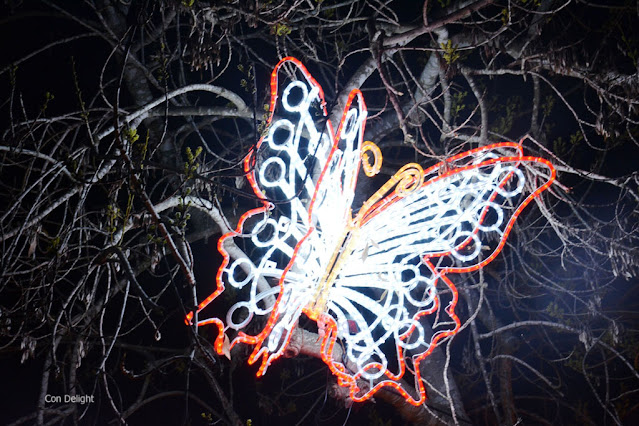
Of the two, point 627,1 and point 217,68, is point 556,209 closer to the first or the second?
point 627,1

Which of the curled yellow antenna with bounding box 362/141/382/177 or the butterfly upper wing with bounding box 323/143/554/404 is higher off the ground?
the curled yellow antenna with bounding box 362/141/382/177

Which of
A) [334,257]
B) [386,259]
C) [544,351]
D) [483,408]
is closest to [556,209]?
[544,351]

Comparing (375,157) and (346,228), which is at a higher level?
(375,157)

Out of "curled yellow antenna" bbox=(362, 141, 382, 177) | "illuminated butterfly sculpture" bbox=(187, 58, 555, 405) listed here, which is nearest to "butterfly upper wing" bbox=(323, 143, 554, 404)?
"illuminated butterfly sculpture" bbox=(187, 58, 555, 405)

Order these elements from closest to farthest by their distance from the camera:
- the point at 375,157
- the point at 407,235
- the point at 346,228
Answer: the point at 346,228, the point at 375,157, the point at 407,235

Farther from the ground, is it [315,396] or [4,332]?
[4,332]

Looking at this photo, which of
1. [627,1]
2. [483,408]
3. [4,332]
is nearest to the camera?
[4,332]

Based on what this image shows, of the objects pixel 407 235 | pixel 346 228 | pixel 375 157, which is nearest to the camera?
pixel 346 228

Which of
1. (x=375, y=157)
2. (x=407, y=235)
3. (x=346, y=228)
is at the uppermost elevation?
(x=375, y=157)

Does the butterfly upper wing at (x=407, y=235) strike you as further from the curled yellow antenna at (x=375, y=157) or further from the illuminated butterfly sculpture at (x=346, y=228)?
the curled yellow antenna at (x=375, y=157)

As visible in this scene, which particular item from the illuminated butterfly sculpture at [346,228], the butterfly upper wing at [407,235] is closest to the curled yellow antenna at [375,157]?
the illuminated butterfly sculpture at [346,228]

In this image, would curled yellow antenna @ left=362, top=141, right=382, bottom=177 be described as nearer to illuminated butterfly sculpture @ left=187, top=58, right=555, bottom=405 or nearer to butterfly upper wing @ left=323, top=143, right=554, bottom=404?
illuminated butterfly sculpture @ left=187, top=58, right=555, bottom=405
